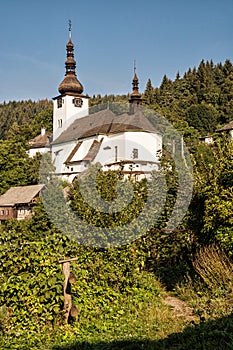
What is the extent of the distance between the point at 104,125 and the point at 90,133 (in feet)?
6.20

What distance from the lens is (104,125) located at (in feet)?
151

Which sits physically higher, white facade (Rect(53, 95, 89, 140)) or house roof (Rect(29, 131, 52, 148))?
white facade (Rect(53, 95, 89, 140))

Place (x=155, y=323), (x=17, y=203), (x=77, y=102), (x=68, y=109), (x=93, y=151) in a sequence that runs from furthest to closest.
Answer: (x=77, y=102) → (x=68, y=109) → (x=93, y=151) → (x=17, y=203) → (x=155, y=323)

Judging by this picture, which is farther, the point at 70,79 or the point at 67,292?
the point at 70,79

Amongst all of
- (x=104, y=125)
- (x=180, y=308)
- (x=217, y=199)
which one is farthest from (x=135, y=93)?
(x=180, y=308)

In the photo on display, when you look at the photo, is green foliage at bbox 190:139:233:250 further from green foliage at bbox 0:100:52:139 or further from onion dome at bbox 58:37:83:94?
green foliage at bbox 0:100:52:139

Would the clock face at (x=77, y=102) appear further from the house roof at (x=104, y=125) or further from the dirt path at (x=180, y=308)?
the dirt path at (x=180, y=308)

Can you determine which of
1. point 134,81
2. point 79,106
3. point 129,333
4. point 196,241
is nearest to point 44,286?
point 129,333

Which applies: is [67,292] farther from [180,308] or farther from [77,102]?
[77,102]

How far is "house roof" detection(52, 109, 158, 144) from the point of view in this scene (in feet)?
139

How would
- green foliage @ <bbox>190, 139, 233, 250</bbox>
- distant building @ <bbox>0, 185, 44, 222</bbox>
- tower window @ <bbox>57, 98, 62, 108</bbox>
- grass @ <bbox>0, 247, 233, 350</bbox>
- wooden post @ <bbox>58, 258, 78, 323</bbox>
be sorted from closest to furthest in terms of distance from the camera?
1. grass @ <bbox>0, 247, 233, 350</bbox>
2. wooden post @ <bbox>58, 258, 78, 323</bbox>
3. green foliage @ <bbox>190, 139, 233, 250</bbox>
4. distant building @ <bbox>0, 185, 44, 222</bbox>
5. tower window @ <bbox>57, 98, 62, 108</bbox>

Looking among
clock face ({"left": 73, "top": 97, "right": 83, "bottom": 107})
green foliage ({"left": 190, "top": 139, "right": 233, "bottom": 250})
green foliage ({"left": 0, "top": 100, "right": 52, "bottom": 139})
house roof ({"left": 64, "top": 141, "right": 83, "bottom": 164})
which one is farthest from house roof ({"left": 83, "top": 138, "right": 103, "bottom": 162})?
green foliage ({"left": 0, "top": 100, "right": 52, "bottom": 139})

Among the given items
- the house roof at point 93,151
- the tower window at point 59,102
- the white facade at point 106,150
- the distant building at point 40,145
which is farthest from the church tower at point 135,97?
the distant building at point 40,145

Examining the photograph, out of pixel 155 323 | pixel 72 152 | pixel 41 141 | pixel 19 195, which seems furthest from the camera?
pixel 41 141
